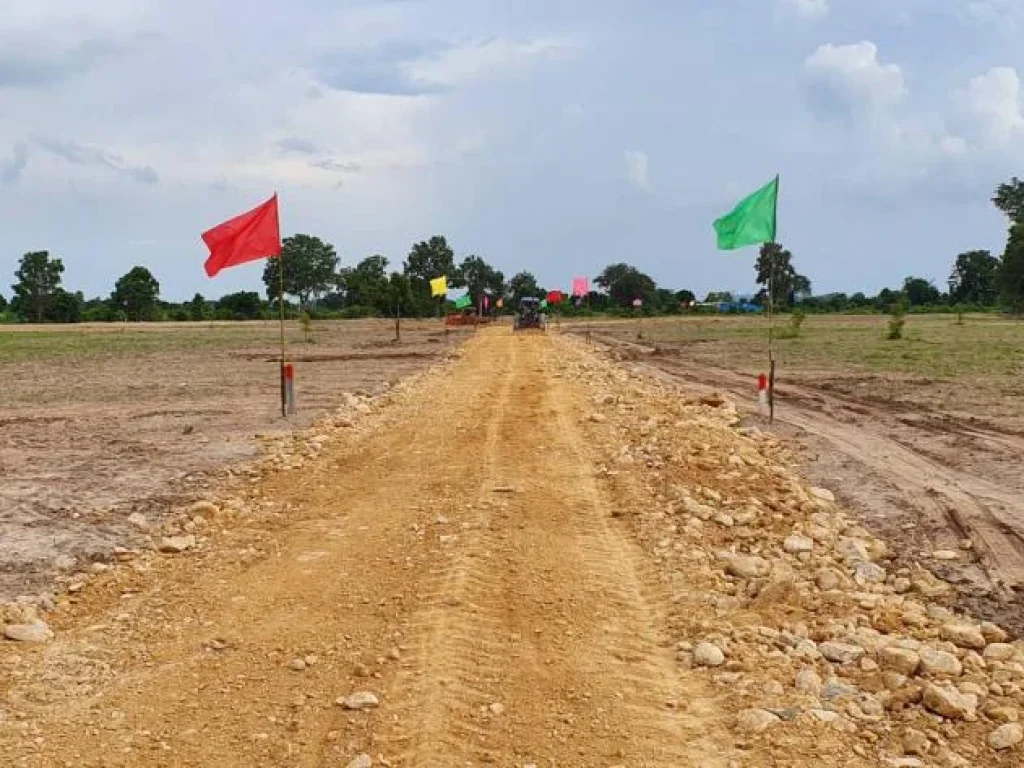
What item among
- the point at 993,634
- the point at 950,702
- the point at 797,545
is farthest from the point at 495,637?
the point at 797,545

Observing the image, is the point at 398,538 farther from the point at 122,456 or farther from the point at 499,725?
the point at 122,456

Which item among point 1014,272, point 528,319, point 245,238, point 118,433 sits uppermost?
point 1014,272

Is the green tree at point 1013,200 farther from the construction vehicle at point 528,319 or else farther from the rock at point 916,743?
the rock at point 916,743

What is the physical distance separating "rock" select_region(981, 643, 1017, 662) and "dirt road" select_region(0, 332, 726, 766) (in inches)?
67.2

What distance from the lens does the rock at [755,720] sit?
4.40 meters

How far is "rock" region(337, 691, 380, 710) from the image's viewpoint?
4570mm

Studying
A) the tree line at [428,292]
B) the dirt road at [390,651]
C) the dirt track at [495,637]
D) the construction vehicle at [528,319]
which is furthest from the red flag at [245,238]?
the tree line at [428,292]

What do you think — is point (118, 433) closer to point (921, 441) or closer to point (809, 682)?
point (921, 441)

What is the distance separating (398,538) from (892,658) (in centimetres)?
357

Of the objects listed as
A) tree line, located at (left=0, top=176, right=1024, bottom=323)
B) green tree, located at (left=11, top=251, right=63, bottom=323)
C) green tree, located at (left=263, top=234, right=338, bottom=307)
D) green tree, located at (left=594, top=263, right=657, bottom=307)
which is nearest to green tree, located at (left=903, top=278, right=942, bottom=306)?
tree line, located at (left=0, top=176, right=1024, bottom=323)

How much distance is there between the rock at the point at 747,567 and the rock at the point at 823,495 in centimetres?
280

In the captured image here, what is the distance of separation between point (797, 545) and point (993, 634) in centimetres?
188

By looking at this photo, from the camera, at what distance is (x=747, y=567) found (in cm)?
690

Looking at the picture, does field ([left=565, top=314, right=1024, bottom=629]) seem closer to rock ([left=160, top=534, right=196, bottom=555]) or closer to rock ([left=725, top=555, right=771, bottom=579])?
rock ([left=725, top=555, right=771, bottom=579])
